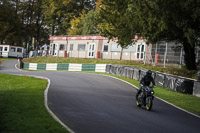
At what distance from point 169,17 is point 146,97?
30.5 feet

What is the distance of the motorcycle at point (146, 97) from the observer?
13.6 metres

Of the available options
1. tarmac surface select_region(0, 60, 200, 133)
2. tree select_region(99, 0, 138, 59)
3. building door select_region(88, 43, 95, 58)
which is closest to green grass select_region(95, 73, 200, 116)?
tarmac surface select_region(0, 60, 200, 133)

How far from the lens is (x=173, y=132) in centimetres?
984

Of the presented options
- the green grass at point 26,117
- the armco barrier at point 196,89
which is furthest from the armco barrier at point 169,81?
the green grass at point 26,117

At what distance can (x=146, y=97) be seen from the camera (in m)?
14.0

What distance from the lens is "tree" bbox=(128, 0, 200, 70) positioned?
818 inches

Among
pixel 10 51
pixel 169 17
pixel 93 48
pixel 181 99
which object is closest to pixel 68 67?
pixel 93 48

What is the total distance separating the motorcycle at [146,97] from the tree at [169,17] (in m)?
7.83

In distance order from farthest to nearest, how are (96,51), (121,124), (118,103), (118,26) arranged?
1. (96,51)
2. (118,26)
3. (118,103)
4. (121,124)

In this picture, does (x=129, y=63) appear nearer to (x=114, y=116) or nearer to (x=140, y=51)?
(x=140, y=51)

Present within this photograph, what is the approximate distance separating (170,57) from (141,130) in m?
25.0

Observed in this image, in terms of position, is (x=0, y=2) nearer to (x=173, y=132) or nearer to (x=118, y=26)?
(x=118, y=26)

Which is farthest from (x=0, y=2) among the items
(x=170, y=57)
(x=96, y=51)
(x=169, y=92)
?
(x=169, y=92)

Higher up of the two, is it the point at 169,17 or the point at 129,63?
the point at 169,17
